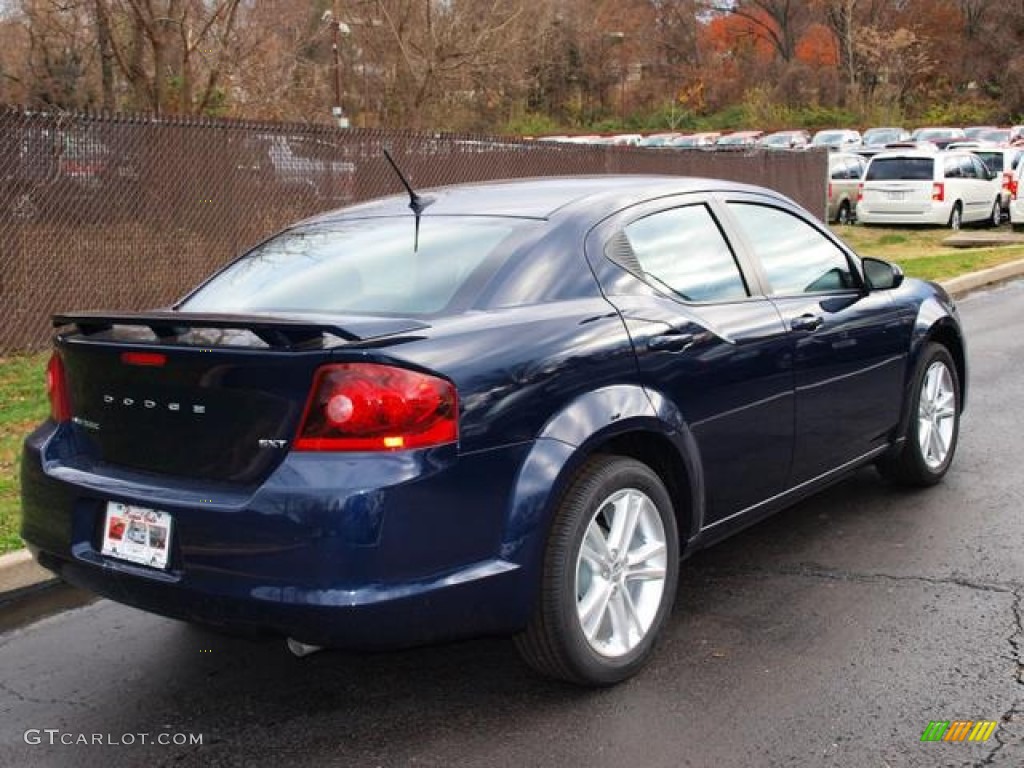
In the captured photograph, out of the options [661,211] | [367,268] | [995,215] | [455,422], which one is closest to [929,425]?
[661,211]

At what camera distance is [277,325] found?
3127 mm

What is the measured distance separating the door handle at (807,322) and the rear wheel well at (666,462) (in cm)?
96

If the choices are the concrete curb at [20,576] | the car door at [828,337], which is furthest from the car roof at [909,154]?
the concrete curb at [20,576]

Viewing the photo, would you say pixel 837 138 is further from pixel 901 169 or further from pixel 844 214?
pixel 901 169

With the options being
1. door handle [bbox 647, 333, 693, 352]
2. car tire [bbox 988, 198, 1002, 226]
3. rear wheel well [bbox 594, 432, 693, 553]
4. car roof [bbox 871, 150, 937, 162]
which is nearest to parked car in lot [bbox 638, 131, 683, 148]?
car tire [bbox 988, 198, 1002, 226]

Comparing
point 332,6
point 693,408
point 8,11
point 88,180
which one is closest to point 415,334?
point 693,408

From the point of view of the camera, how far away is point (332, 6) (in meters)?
23.9

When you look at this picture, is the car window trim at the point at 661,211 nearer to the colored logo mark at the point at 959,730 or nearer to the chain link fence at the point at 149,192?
the colored logo mark at the point at 959,730

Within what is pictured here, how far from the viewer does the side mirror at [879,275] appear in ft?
16.8

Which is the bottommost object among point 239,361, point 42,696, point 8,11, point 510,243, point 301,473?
point 42,696

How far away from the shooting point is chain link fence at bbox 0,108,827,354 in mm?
9289

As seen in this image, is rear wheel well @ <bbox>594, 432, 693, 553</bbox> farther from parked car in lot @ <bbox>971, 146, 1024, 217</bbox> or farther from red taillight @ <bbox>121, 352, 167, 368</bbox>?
parked car in lot @ <bbox>971, 146, 1024, 217</bbox>

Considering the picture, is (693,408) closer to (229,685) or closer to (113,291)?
(229,685)

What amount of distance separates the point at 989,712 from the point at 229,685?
2412 millimetres
